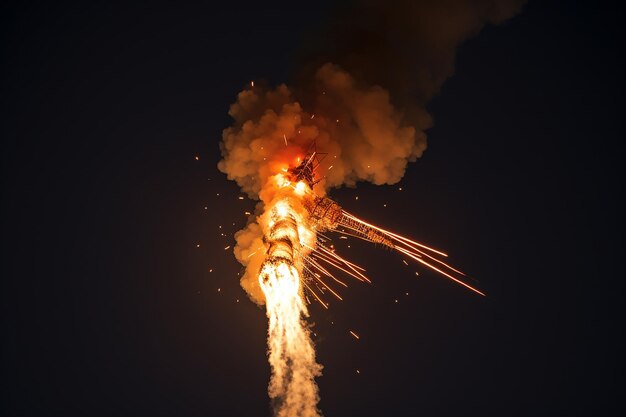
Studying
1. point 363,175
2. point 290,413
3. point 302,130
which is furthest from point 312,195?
point 290,413

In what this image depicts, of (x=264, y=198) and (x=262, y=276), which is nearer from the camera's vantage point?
(x=262, y=276)

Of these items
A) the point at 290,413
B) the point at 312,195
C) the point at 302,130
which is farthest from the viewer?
the point at 302,130

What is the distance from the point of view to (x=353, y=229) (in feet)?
72.3

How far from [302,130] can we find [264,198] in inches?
157

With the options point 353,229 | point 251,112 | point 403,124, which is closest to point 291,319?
point 353,229

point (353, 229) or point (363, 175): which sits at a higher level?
point (363, 175)

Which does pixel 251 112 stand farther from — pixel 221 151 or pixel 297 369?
pixel 297 369

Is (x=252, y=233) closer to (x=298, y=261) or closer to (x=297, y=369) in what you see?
(x=298, y=261)

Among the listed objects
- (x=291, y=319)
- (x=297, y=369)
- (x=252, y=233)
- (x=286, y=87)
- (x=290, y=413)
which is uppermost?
(x=286, y=87)

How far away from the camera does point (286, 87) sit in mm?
25250

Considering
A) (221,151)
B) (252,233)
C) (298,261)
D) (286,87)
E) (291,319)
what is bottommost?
(291,319)

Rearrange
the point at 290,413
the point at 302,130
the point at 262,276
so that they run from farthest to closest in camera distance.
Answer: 1. the point at 302,130
2. the point at 290,413
3. the point at 262,276

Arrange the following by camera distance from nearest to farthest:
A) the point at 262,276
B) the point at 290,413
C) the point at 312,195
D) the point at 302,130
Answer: the point at 262,276 < the point at 290,413 < the point at 312,195 < the point at 302,130

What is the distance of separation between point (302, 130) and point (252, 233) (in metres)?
5.63
